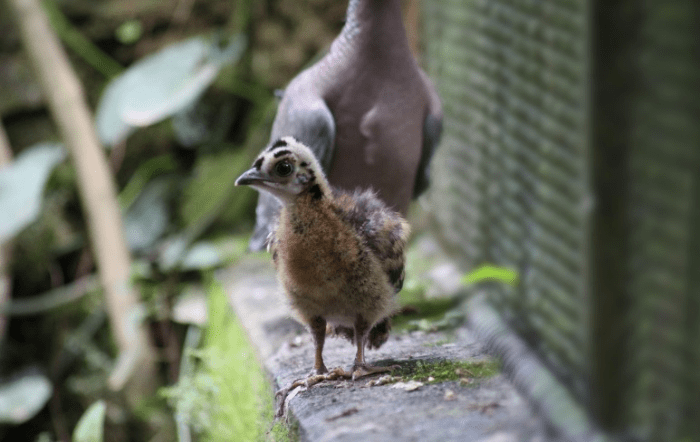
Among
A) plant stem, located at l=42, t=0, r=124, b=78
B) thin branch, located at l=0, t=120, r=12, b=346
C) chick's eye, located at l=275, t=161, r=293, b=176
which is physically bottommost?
thin branch, located at l=0, t=120, r=12, b=346

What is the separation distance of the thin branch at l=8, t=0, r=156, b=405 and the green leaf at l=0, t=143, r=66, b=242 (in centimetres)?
16

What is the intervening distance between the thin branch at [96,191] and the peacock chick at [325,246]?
233 centimetres

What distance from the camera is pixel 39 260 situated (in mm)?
4598

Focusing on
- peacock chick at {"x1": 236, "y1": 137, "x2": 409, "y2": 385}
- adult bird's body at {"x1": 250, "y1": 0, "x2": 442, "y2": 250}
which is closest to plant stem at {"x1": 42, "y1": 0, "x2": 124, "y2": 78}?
adult bird's body at {"x1": 250, "y1": 0, "x2": 442, "y2": 250}

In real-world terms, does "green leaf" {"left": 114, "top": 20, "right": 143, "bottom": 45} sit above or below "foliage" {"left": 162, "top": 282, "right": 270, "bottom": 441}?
above

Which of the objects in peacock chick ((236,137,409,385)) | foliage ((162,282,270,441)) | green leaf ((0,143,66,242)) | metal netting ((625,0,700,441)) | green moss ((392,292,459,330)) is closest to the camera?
metal netting ((625,0,700,441))

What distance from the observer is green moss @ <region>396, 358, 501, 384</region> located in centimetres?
215

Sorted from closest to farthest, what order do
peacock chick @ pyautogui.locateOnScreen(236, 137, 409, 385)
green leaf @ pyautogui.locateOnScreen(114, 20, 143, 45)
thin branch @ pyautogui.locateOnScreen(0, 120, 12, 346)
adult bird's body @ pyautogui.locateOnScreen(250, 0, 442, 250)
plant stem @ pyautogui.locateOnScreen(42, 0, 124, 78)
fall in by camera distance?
peacock chick @ pyautogui.locateOnScreen(236, 137, 409, 385)
adult bird's body @ pyautogui.locateOnScreen(250, 0, 442, 250)
thin branch @ pyautogui.locateOnScreen(0, 120, 12, 346)
plant stem @ pyautogui.locateOnScreen(42, 0, 124, 78)
green leaf @ pyautogui.locateOnScreen(114, 20, 143, 45)

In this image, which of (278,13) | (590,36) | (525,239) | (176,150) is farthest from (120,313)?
(590,36)

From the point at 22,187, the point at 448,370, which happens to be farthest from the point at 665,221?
the point at 22,187

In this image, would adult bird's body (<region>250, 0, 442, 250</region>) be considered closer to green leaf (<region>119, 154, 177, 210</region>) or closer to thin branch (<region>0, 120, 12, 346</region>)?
green leaf (<region>119, 154, 177, 210</region>)

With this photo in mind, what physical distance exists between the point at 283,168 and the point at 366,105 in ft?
1.95

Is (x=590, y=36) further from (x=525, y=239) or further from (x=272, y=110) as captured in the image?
(x=272, y=110)

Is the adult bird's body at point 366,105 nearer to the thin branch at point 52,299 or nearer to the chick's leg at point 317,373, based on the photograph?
the chick's leg at point 317,373
